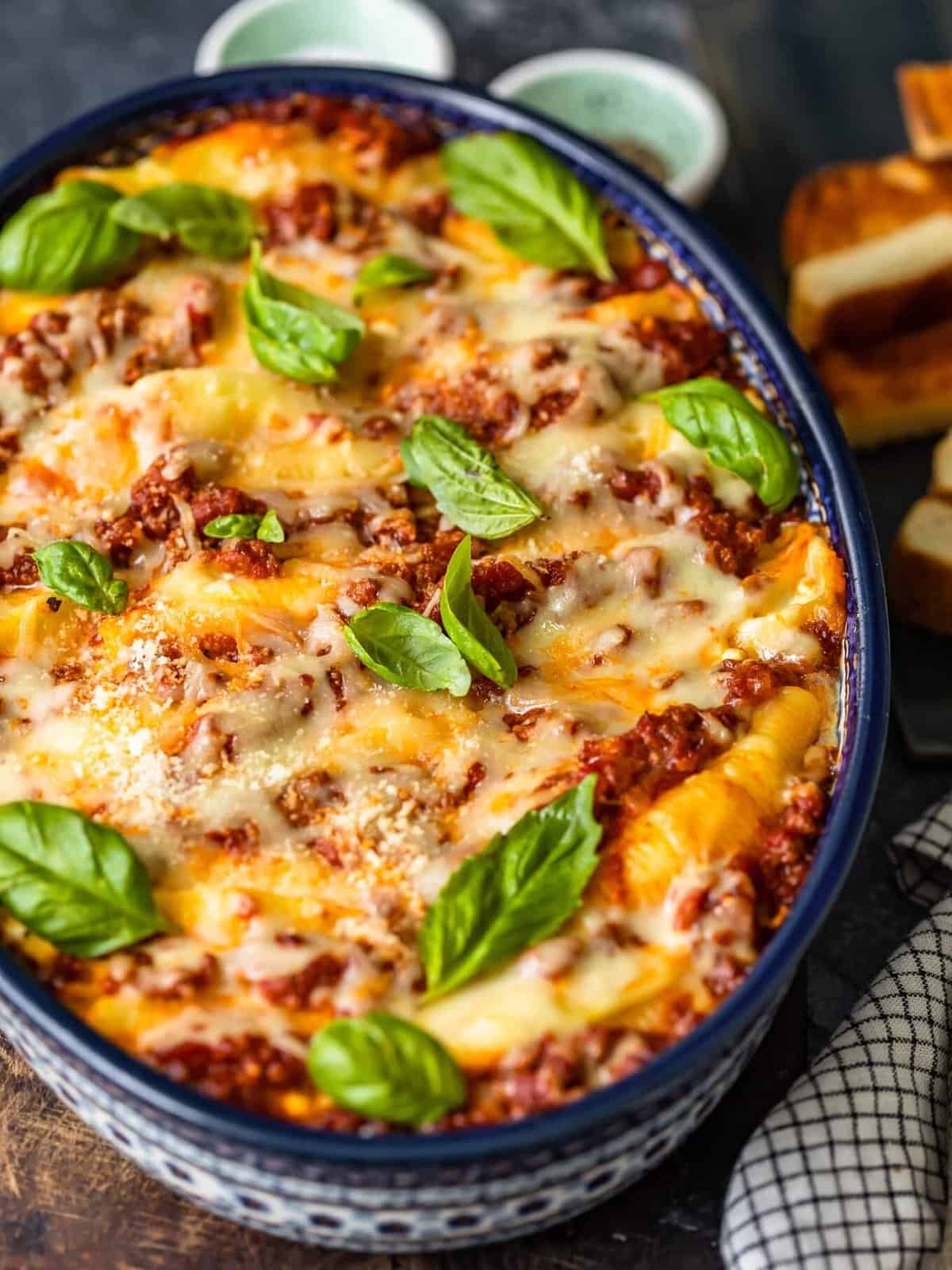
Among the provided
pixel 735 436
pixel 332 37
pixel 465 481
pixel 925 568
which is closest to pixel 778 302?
pixel 925 568

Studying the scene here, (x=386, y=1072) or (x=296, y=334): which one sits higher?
(x=296, y=334)

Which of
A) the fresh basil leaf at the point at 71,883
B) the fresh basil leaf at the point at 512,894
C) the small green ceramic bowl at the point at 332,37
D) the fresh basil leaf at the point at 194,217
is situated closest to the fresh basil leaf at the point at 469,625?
the fresh basil leaf at the point at 512,894

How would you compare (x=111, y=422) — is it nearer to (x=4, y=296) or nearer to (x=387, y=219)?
(x=4, y=296)

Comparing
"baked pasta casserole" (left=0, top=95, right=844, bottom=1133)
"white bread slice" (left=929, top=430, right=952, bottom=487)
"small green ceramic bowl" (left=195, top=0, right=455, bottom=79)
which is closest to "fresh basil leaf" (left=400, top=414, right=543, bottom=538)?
"baked pasta casserole" (left=0, top=95, right=844, bottom=1133)

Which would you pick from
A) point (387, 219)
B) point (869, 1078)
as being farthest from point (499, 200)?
point (869, 1078)

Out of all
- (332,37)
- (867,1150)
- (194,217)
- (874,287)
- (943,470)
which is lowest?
(867,1150)

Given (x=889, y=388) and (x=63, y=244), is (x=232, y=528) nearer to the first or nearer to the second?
(x=63, y=244)

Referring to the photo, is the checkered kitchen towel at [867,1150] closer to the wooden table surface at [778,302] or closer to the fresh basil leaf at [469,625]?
the wooden table surface at [778,302]

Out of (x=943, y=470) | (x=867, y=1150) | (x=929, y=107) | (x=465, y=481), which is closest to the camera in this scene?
(x=867, y=1150)
